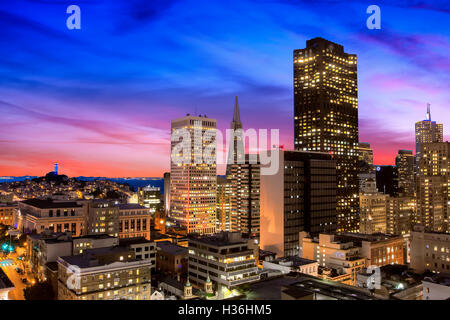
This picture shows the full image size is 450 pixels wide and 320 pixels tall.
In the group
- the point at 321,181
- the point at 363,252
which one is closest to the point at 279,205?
the point at 321,181

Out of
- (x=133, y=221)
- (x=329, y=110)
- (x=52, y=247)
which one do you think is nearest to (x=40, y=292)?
(x=52, y=247)

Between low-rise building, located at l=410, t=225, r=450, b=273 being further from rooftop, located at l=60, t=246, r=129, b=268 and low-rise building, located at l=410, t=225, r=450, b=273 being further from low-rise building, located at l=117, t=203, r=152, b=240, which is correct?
low-rise building, located at l=117, t=203, r=152, b=240

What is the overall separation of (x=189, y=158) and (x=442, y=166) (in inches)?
3979

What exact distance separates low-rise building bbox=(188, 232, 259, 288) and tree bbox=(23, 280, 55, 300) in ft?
76.4

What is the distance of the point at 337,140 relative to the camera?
155500 millimetres

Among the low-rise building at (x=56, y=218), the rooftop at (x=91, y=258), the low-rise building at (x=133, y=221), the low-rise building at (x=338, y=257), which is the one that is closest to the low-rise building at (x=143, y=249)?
the rooftop at (x=91, y=258)

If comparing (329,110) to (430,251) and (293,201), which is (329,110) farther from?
(430,251)

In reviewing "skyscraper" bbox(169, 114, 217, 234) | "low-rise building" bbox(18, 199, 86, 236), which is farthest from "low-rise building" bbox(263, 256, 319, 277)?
"skyscraper" bbox(169, 114, 217, 234)

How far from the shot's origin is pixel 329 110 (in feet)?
506

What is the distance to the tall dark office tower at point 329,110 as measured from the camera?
151m

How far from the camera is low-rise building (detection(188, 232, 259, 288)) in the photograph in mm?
58000

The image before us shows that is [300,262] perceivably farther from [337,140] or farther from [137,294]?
[337,140]

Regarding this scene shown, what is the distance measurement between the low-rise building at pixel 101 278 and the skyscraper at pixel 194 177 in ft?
297

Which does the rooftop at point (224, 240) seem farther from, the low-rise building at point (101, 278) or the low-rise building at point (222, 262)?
the low-rise building at point (101, 278)
